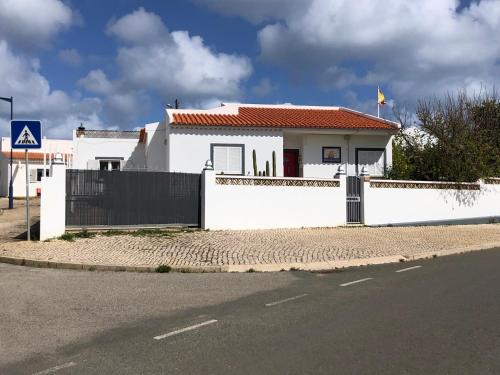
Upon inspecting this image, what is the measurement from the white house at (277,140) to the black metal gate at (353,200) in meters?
5.06

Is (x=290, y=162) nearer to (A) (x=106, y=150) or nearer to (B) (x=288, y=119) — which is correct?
(B) (x=288, y=119)

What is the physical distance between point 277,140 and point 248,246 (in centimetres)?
1046

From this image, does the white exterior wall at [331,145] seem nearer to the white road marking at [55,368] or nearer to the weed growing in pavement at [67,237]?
the weed growing in pavement at [67,237]

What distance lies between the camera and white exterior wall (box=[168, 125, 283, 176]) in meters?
21.8

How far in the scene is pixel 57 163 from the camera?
44.8 feet

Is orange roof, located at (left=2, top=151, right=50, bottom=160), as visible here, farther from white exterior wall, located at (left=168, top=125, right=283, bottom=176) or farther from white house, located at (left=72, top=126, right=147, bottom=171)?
white exterior wall, located at (left=168, top=125, right=283, bottom=176)

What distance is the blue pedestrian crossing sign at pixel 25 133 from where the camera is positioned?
12.7 m

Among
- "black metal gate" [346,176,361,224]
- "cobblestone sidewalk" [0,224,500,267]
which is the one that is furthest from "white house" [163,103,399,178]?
"cobblestone sidewalk" [0,224,500,267]

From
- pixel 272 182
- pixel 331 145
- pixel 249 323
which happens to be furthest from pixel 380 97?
pixel 249 323

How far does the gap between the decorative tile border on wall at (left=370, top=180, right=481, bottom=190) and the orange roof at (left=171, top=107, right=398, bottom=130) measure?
474cm

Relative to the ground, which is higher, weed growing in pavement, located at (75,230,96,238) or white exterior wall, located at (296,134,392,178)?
white exterior wall, located at (296,134,392,178)

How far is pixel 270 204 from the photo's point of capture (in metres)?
16.5

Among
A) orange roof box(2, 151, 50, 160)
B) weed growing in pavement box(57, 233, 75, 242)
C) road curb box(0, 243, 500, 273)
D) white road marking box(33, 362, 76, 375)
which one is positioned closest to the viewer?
white road marking box(33, 362, 76, 375)

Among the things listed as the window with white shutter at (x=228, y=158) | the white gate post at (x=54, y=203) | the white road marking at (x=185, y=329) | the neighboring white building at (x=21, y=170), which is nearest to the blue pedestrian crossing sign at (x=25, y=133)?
the white gate post at (x=54, y=203)
